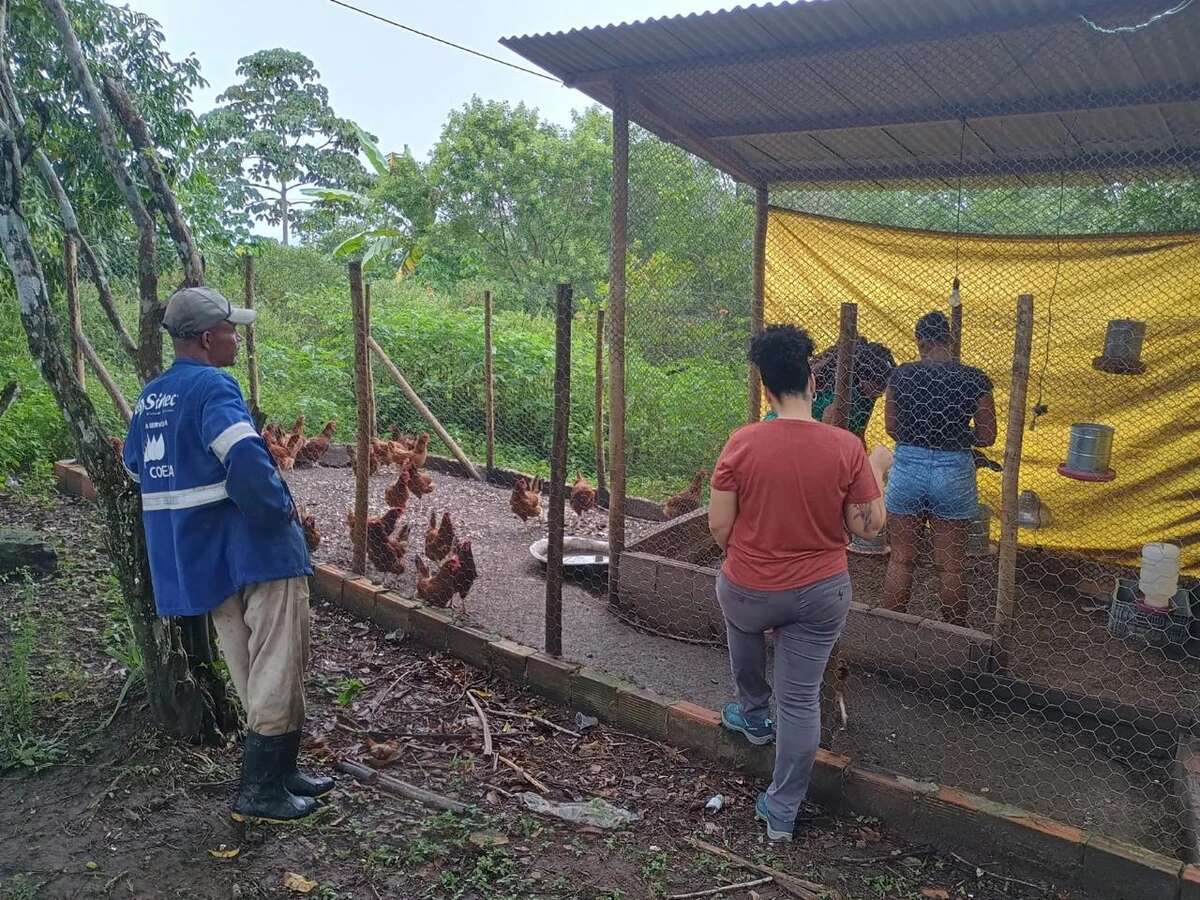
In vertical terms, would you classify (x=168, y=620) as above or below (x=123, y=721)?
above

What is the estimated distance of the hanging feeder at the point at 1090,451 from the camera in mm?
5340

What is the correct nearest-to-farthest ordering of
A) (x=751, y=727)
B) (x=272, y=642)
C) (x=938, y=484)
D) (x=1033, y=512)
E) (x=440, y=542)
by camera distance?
(x=272, y=642) → (x=751, y=727) → (x=938, y=484) → (x=440, y=542) → (x=1033, y=512)

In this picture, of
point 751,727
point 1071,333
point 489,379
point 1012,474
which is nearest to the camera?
point 751,727

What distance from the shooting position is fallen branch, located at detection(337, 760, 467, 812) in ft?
10.1

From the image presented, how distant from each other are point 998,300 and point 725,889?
4.76m

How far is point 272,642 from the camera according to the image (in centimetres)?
280

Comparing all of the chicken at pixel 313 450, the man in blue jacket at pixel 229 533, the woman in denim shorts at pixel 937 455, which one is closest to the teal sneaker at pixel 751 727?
the woman in denim shorts at pixel 937 455

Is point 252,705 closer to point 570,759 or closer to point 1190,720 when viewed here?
point 570,759

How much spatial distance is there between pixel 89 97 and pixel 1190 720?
17.6 ft

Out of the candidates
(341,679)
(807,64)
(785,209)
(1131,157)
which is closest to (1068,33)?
(807,64)

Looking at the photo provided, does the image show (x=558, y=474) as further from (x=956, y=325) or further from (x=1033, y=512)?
(x=1033, y=512)

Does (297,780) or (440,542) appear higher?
(440,542)

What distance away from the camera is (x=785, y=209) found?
667 centimetres

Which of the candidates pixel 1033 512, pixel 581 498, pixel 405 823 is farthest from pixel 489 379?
pixel 405 823
